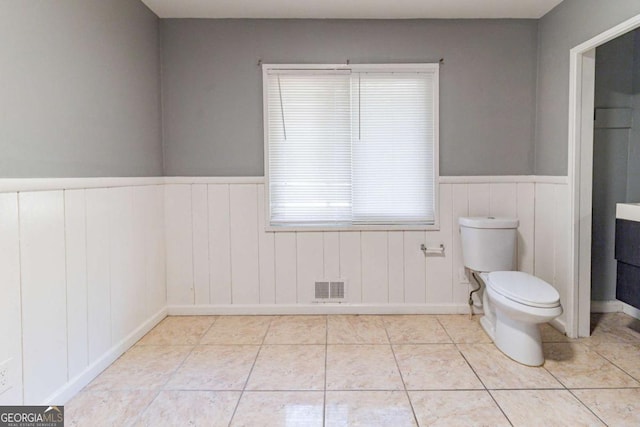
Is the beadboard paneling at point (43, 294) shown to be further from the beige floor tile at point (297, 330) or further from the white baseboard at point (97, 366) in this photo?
the beige floor tile at point (297, 330)

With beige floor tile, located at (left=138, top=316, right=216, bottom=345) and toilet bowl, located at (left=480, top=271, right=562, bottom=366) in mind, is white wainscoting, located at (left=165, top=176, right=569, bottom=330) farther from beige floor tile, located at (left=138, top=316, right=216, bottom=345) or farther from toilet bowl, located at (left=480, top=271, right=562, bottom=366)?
toilet bowl, located at (left=480, top=271, right=562, bottom=366)

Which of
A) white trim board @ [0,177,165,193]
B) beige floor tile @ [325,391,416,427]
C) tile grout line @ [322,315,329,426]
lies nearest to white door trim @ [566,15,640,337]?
beige floor tile @ [325,391,416,427]

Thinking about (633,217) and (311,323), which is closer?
(633,217)

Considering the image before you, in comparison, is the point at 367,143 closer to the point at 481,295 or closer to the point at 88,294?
the point at 481,295

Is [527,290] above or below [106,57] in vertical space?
below

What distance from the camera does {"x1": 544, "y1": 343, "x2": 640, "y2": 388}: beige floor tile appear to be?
1.97m

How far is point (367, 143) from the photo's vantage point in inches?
114

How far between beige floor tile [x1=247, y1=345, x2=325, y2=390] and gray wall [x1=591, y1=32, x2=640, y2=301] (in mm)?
2267

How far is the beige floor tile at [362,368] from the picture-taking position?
6.49 ft

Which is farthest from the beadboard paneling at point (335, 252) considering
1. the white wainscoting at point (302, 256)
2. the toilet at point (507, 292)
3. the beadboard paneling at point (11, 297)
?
the beadboard paneling at point (11, 297)

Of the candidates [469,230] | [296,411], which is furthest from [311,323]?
[469,230]

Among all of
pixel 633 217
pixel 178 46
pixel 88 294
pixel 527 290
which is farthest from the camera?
pixel 178 46

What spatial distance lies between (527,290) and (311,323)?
1.44 metres

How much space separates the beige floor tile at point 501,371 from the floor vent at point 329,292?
3.14 feet
